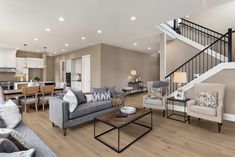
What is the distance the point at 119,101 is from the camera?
301 cm

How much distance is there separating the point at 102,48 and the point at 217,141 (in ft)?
18.5

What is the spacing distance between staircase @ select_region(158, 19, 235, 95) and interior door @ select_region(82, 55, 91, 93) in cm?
410

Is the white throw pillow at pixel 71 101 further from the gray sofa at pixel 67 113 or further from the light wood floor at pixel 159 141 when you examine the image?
the light wood floor at pixel 159 141

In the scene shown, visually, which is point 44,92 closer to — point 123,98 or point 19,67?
point 123,98

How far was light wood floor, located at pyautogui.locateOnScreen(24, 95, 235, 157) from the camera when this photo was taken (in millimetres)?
2262

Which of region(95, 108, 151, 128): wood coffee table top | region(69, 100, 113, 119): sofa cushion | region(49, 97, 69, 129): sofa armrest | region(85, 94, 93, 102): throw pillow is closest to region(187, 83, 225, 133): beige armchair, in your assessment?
region(95, 108, 151, 128): wood coffee table top

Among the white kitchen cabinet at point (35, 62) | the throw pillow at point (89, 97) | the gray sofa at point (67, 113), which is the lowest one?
the gray sofa at point (67, 113)

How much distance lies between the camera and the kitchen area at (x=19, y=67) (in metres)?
7.63

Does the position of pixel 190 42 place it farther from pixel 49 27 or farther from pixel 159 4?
pixel 49 27

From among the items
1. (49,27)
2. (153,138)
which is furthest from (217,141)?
(49,27)

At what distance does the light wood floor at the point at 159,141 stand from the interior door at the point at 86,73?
4.09m

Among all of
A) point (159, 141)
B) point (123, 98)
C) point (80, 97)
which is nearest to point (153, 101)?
point (123, 98)

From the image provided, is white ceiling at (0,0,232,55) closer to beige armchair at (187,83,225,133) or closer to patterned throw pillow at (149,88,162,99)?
beige armchair at (187,83,225,133)

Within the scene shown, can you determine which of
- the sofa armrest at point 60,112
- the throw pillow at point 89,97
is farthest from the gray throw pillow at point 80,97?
the sofa armrest at point 60,112
